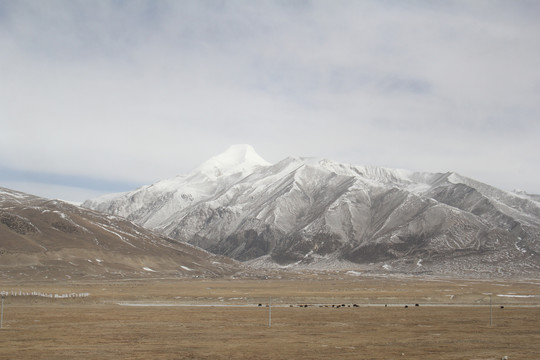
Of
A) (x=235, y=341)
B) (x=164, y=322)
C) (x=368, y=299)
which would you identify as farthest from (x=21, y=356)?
(x=368, y=299)

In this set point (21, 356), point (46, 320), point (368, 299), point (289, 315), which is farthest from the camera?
point (368, 299)

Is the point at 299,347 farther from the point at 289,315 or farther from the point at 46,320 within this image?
the point at 46,320

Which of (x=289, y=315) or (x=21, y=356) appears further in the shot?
(x=289, y=315)

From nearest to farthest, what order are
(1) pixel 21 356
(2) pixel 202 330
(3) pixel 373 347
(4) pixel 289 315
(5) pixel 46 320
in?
(1) pixel 21 356
(3) pixel 373 347
(2) pixel 202 330
(5) pixel 46 320
(4) pixel 289 315

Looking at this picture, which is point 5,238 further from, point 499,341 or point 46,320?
point 499,341


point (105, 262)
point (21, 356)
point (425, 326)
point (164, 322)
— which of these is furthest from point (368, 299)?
point (105, 262)

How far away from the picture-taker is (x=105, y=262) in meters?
188

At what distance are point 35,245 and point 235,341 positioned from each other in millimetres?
159463

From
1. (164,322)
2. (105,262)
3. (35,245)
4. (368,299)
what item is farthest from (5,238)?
(164,322)

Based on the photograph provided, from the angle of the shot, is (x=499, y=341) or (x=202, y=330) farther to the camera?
(x=202, y=330)

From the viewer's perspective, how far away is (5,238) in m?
179

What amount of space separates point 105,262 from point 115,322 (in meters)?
140

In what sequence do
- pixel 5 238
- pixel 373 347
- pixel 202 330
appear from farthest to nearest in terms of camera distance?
1. pixel 5 238
2. pixel 202 330
3. pixel 373 347

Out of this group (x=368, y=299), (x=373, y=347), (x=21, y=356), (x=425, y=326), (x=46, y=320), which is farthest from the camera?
(x=368, y=299)
